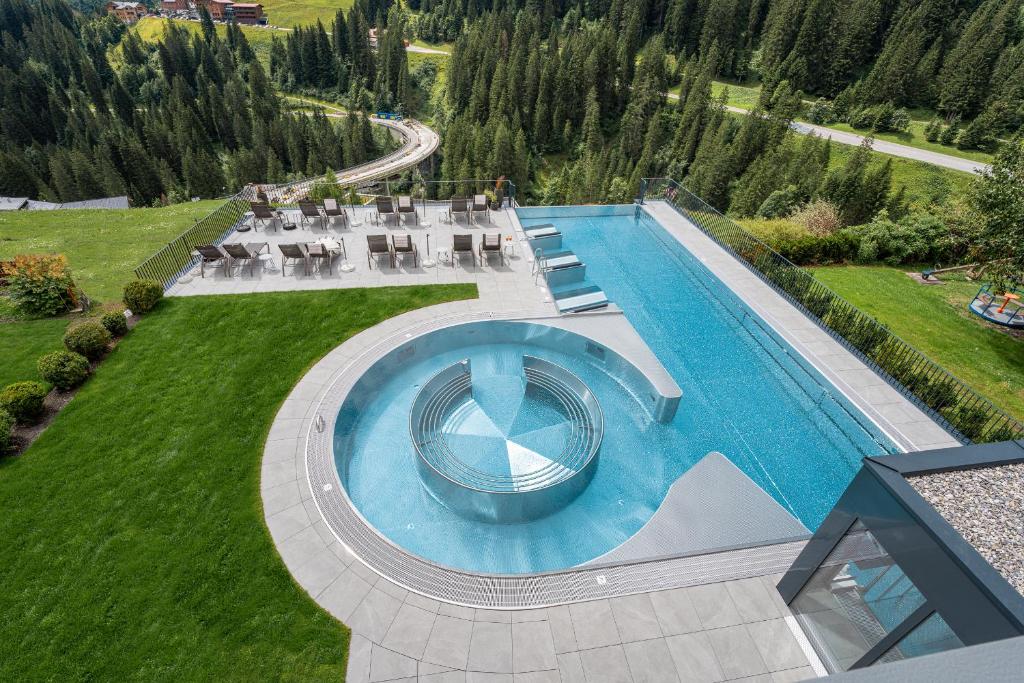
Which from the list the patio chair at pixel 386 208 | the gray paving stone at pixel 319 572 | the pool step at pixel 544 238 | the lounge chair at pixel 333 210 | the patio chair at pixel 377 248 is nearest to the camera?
the gray paving stone at pixel 319 572

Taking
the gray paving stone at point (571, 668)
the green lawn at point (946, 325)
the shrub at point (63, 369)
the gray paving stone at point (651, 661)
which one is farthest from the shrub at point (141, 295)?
the green lawn at point (946, 325)

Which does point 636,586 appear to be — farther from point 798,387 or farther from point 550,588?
point 798,387

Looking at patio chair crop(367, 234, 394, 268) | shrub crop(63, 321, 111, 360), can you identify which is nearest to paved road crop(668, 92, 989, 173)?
patio chair crop(367, 234, 394, 268)

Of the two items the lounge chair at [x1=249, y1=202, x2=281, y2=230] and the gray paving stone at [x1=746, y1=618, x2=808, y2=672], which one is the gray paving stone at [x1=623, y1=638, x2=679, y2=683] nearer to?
the gray paving stone at [x1=746, y1=618, x2=808, y2=672]

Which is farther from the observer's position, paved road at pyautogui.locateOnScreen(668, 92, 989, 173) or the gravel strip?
paved road at pyautogui.locateOnScreen(668, 92, 989, 173)

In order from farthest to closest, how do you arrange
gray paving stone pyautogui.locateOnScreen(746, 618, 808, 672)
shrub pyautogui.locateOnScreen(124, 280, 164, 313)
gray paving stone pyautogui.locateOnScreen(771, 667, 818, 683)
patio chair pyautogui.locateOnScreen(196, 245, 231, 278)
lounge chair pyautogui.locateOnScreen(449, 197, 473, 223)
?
lounge chair pyautogui.locateOnScreen(449, 197, 473, 223), patio chair pyautogui.locateOnScreen(196, 245, 231, 278), shrub pyautogui.locateOnScreen(124, 280, 164, 313), gray paving stone pyautogui.locateOnScreen(746, 618, 808, 672), gray paving stone pyautogui.locateOnScreen(771, 667, 818, 683)

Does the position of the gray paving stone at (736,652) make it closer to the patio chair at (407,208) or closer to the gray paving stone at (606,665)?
the gray paving stone at (606,665)

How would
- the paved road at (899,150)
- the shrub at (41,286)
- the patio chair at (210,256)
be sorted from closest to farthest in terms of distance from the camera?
1. the shrub at (41,286)
2. the patio chair at (210,256)
3. the paved road at (899,150)
